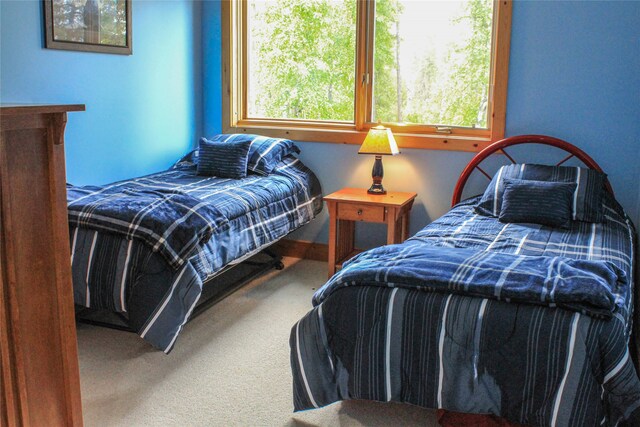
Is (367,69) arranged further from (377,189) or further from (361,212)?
(361,212)

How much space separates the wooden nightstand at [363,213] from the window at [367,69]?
416mm

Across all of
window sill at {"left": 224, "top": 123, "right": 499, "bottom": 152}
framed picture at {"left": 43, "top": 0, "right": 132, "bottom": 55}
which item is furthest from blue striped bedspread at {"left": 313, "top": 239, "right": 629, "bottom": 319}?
framed picture at {"left": 43, "top": 0, "right": 132, "bottom": 55}

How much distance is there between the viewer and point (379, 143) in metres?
3.99

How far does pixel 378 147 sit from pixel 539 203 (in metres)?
1.08


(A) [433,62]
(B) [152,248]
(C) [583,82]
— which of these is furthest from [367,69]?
(B) [152,248]

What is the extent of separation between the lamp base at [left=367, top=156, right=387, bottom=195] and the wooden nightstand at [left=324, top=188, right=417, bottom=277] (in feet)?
0.13

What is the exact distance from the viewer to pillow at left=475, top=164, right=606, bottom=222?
10.8 ft

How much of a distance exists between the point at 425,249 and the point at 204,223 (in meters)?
1.12

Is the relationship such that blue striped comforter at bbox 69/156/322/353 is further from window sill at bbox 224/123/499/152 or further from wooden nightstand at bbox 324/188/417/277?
window sill at bbox 224/123/499/152

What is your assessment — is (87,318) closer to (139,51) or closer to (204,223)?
(204,223)

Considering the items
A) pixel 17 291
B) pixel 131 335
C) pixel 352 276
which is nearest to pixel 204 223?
pixel 131 335

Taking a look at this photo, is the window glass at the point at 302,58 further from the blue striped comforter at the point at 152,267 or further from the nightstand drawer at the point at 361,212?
the blue striped comforter at the point at 152,267

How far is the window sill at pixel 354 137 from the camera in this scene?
13.2 ft

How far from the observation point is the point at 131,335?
319 centimetres
